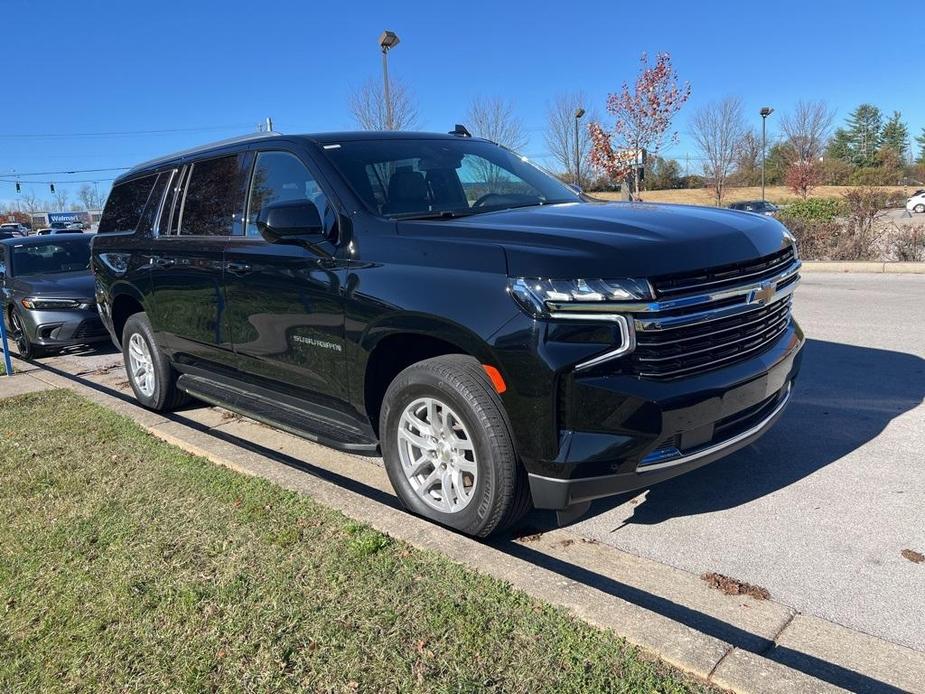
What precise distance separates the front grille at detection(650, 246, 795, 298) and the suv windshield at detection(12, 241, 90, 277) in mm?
9600

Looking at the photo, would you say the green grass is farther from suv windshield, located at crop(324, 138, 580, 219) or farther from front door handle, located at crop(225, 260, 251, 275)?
suv windshield, located at crop(324, 138, 580, 219)

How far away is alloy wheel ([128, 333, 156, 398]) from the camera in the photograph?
20.4 ft

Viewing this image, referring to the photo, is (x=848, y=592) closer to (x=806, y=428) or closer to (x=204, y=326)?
(x=806, y=428)

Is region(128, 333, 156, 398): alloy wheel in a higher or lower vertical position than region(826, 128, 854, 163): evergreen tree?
lower

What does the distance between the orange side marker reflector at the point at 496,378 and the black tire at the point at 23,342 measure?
8289 mm

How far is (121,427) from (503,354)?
3.65 meters

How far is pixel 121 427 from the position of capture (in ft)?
18.1

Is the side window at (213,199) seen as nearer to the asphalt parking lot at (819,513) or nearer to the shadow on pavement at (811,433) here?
the asphalt parking lot at (819,513)

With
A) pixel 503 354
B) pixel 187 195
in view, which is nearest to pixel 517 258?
pixel 503 354

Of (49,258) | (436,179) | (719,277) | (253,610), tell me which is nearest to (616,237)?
(719,277)

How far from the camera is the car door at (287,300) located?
3988 mm

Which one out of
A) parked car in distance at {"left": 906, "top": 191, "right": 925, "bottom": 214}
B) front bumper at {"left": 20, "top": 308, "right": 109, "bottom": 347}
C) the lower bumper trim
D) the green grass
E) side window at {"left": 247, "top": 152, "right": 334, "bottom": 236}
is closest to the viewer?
the green grass

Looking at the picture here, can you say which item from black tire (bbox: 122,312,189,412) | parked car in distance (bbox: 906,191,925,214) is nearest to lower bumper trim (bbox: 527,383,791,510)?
black tire (bbox: 122,312,189,412)

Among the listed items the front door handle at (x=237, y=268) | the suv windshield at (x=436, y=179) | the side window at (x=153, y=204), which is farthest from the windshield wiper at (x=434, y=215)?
the side window at (x=153, y=204)
